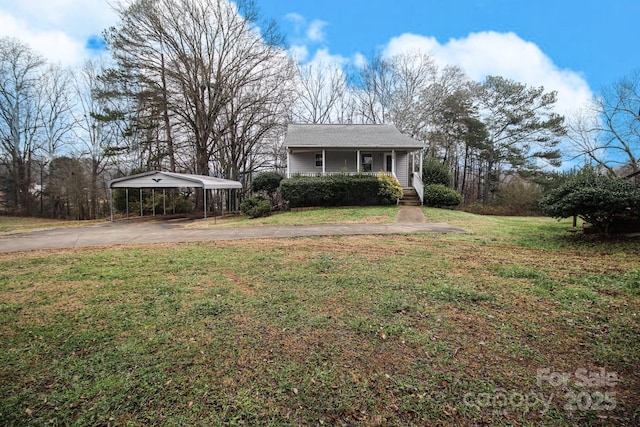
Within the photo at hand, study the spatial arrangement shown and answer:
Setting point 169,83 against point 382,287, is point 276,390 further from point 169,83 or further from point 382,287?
point 169,83

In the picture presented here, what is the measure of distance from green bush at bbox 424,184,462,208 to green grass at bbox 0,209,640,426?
35.9ft

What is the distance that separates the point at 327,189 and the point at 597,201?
11.2 meters

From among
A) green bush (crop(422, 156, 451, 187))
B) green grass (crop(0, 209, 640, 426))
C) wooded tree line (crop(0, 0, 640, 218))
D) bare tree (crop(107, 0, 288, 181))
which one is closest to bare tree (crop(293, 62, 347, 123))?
wooded tree line (crop(0, 0, 640, 218))

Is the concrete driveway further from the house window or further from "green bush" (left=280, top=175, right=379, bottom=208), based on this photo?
the house window

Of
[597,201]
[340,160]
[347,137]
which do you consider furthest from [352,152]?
[597,201]

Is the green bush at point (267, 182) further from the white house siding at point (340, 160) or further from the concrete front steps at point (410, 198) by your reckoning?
the concrete front steps at point (410, 198)

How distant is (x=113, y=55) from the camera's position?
1820 centimetres

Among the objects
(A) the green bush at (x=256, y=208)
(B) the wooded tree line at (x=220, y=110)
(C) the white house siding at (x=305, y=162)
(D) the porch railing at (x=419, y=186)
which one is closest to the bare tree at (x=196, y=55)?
(B) the wooded tree line at (x=220, y=110)

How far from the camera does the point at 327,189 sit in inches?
632

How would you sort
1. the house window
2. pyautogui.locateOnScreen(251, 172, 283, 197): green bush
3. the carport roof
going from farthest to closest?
1. the house window
2. pyautogui.locateOnScreen(251, 172, 283, 197): green bush
3. the carport roof

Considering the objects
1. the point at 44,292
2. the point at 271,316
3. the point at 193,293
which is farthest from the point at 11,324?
the point at 271,316

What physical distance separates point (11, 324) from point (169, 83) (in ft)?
67.6

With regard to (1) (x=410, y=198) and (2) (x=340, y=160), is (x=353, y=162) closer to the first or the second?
(2) (x=340, y=160)

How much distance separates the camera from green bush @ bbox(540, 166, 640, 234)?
6.26 m
